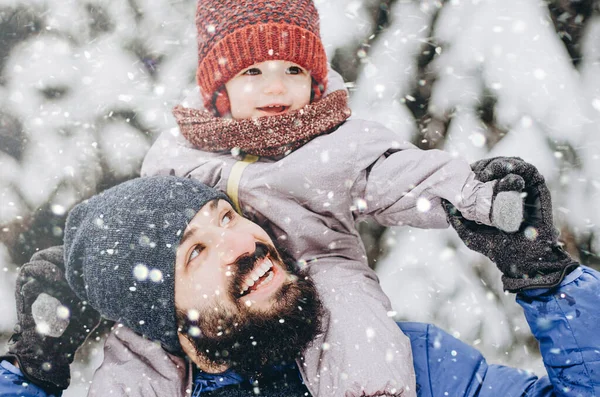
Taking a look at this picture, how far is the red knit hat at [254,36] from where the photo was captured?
1.66 meters

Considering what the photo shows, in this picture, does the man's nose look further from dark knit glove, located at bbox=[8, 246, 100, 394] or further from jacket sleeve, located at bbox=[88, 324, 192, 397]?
dark knit glove, located at bbox=[8, 246, 100, 394]

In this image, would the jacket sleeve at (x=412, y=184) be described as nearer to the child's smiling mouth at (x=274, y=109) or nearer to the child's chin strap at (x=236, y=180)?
the child's smiling mouth at (x=274, y=109)

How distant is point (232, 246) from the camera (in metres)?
1.42

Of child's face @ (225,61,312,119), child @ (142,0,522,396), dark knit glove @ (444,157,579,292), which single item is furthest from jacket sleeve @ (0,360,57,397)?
dark knit glove @ (444,157,579,292)

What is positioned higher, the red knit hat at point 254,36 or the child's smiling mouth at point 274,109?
the red knit hat at point 254,36

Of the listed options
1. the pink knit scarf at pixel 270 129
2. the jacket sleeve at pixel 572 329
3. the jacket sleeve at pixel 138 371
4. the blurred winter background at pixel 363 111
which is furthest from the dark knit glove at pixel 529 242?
the jacket sleeve at pixel 138 371

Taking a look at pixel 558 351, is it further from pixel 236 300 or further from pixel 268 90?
pixel 268 90

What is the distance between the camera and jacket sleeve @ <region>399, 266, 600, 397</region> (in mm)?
1254

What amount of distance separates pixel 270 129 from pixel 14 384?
1249mm

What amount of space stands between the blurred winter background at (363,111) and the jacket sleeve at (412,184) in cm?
60

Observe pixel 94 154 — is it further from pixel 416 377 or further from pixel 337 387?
pixel 416 377

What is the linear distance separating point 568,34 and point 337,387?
1760 mm

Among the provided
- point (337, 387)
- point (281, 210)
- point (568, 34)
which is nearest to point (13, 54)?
point (281, 210)

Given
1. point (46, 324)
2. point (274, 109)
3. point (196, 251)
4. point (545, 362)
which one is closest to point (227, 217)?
point (196, 251)
